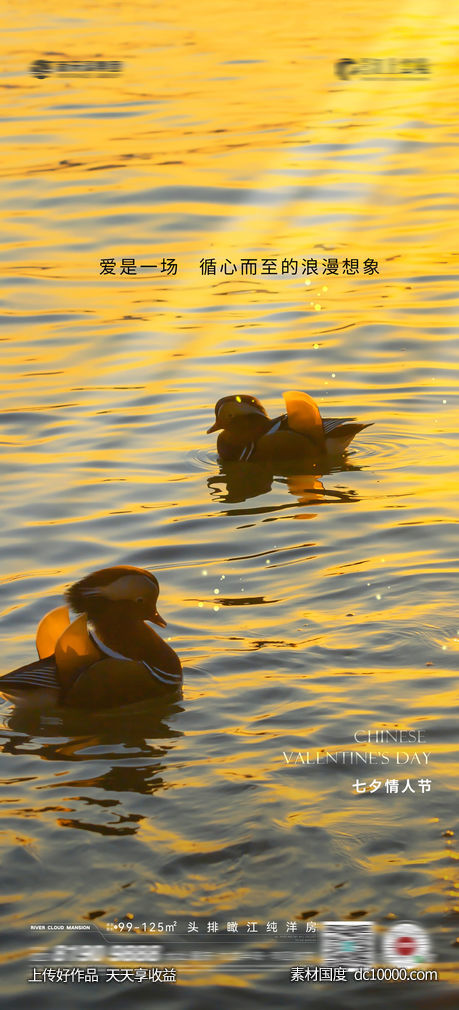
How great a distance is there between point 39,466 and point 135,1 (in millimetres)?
39129

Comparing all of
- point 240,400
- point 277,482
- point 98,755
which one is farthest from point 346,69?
point 98,755

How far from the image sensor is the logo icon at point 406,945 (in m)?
5.04

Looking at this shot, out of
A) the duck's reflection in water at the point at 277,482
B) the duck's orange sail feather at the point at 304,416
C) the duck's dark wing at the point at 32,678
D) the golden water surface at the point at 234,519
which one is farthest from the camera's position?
the duck's orange sail feather at the point at 304,416

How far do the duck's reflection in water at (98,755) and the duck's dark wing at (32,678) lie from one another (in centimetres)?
18

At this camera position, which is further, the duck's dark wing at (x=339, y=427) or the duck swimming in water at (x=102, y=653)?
the duck's dark wing at (x=339, y=427)

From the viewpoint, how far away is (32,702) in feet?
22.8

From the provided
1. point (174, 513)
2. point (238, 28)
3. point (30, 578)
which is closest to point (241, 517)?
point (174, 513)

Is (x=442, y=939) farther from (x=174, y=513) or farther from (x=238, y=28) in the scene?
(x=238, y=28)

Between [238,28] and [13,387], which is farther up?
[238,28]

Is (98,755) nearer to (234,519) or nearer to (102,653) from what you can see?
(102,653)

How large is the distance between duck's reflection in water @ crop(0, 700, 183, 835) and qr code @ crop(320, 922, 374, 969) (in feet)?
3.44

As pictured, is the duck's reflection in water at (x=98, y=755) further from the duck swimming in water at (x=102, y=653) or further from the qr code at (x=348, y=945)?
the qr code at (x=348, y=945)

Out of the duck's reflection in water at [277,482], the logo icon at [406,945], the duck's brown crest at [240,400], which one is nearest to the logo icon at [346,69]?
the duck's brown crest at [240,400]

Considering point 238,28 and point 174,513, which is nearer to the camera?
point 174,513
